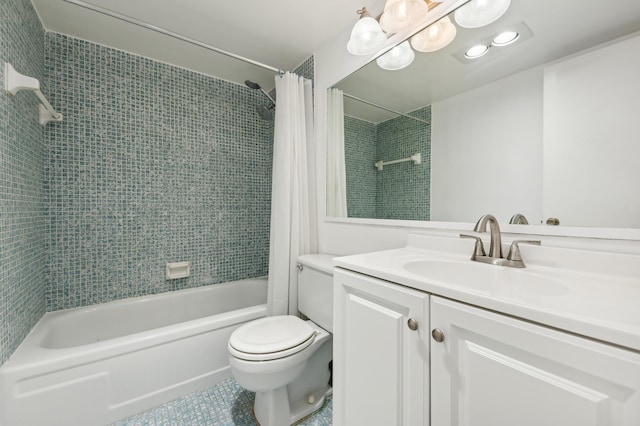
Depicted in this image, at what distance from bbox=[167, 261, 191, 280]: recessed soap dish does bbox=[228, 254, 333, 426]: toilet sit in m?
0.96

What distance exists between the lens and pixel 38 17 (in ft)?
4.91

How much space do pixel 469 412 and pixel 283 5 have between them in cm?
193

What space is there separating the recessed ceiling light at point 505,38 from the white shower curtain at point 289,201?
1.15 m

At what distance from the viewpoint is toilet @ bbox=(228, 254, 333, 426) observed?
113 centimetres

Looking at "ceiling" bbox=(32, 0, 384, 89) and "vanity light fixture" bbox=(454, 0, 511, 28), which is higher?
"ceiling" bbox=(32, 0, 384, 89)

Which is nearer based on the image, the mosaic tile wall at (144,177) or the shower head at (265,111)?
the mosaic tile wall at (144,177)

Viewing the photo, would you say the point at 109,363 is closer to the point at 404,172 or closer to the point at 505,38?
the point at 404,172

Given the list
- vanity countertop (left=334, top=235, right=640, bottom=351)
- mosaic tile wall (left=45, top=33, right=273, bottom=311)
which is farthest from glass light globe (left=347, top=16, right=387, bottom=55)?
mosaic tile wall (left=45, top=33, right=273, bottom=311)

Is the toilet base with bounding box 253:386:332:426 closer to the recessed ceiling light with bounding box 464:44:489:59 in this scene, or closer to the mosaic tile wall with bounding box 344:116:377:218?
the mosaic tile wall with bounding box 344:116:377:218

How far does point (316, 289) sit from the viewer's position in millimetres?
1469

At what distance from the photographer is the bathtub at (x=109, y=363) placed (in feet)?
3.60

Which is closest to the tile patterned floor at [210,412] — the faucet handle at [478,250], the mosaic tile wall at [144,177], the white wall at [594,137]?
the mosaic tile wall at [144,177]

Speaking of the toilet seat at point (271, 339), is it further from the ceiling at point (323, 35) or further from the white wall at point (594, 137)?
the ceiling at point (323, 35)

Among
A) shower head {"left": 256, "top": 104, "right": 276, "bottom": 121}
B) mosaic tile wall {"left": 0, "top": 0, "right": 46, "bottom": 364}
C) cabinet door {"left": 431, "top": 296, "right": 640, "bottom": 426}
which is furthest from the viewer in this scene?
shower head {"left": 256, "top": 104, "right": 276, "bottom": 121}
